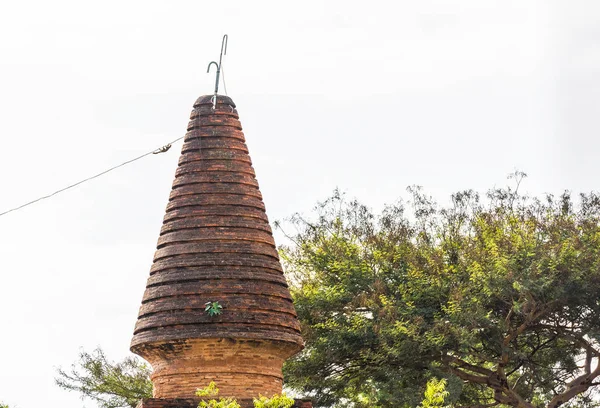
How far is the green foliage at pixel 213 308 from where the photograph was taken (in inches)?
673

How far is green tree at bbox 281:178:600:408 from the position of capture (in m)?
25.9

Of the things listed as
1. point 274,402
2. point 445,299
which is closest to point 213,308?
point 274,402

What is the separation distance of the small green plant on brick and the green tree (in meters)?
8.98

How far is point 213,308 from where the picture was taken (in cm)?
1711

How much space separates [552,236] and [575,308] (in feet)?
5.24

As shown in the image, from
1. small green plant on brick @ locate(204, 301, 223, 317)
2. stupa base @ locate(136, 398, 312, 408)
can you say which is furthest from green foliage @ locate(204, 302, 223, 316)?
stupa base @ locate(136, 398, 312, 408)

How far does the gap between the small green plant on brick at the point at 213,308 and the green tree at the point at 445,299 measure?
8.98m

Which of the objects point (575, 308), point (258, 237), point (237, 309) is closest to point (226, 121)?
point (258, 237)

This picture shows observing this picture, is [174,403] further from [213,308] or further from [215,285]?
[215,285]

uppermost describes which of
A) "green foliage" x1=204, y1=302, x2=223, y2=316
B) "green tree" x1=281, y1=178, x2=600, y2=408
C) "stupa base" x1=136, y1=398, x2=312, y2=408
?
"green tree" x1=281, y1=178, x2=600, y2=408

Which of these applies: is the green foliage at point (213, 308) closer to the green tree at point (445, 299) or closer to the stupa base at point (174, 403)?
the stupa base at point (174, 403)

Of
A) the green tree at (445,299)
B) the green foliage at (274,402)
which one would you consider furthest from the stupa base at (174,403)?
the green tree at (445,299)

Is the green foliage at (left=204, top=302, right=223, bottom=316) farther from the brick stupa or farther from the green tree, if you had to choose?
the green tree

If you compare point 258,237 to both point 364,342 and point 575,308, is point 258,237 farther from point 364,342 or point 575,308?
point 575,308
